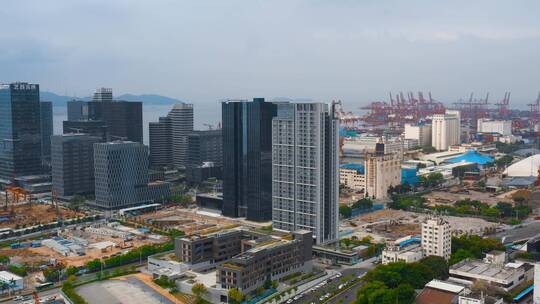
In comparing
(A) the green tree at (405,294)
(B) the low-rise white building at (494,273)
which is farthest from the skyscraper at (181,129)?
(A) the green tree at (405,294)

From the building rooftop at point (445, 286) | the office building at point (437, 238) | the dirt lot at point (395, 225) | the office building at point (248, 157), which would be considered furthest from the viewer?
the office building at point (248, 157)

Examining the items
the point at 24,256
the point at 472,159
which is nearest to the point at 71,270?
the point at 24,256

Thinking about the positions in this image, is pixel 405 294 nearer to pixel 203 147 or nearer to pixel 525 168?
pixel 203 147

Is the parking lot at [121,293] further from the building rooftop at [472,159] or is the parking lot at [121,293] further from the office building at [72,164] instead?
the building rooftop at [472,159]

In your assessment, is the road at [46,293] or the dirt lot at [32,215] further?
the dirt lot at [32,215]

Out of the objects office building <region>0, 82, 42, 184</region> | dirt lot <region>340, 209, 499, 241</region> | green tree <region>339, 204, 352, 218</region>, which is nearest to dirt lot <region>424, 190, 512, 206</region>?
dirt lot <region>340, 209, 499, 241</region>

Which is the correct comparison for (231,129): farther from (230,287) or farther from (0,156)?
(0,156)
